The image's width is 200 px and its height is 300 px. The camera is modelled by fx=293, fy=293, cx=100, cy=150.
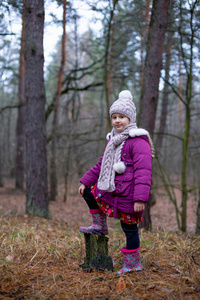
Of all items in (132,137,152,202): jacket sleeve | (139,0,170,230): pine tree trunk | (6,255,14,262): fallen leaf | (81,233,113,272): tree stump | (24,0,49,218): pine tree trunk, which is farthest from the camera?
(24,0,49,218): pine tree trunk

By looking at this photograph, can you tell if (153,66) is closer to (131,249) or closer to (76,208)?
(131,249)

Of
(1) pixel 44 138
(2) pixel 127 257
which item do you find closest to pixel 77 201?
(1) pixel 44 138

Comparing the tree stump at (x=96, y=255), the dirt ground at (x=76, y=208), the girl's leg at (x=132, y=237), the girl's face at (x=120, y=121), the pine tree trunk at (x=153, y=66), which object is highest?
the pine tree trunk at (x=153, y=66)

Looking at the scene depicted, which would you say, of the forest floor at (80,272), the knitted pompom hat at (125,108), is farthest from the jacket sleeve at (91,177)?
the forest floor at (80,272)

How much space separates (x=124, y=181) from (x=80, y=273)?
3.58ft

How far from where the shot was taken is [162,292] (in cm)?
262

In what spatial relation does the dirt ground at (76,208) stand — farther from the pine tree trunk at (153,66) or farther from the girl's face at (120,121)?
the girl's face at (120,121)

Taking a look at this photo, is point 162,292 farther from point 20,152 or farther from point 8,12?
point 20,152

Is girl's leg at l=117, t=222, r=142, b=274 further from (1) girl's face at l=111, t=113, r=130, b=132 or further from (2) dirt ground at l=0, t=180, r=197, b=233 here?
(2) dirt ground at l=0, t=180, r=197, b=233

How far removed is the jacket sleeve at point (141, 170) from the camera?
277 cm

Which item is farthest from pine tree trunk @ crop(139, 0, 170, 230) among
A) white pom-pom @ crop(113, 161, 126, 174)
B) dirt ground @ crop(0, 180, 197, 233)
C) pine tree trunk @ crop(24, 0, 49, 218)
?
dirt ground @ crop(0, 180, 197, 233)

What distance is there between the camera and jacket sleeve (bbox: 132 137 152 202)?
9.08ft

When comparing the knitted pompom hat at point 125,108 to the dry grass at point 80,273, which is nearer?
the dry grass at point 80,273

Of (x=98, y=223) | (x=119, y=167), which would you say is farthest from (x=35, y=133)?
(x=119, y=167)
